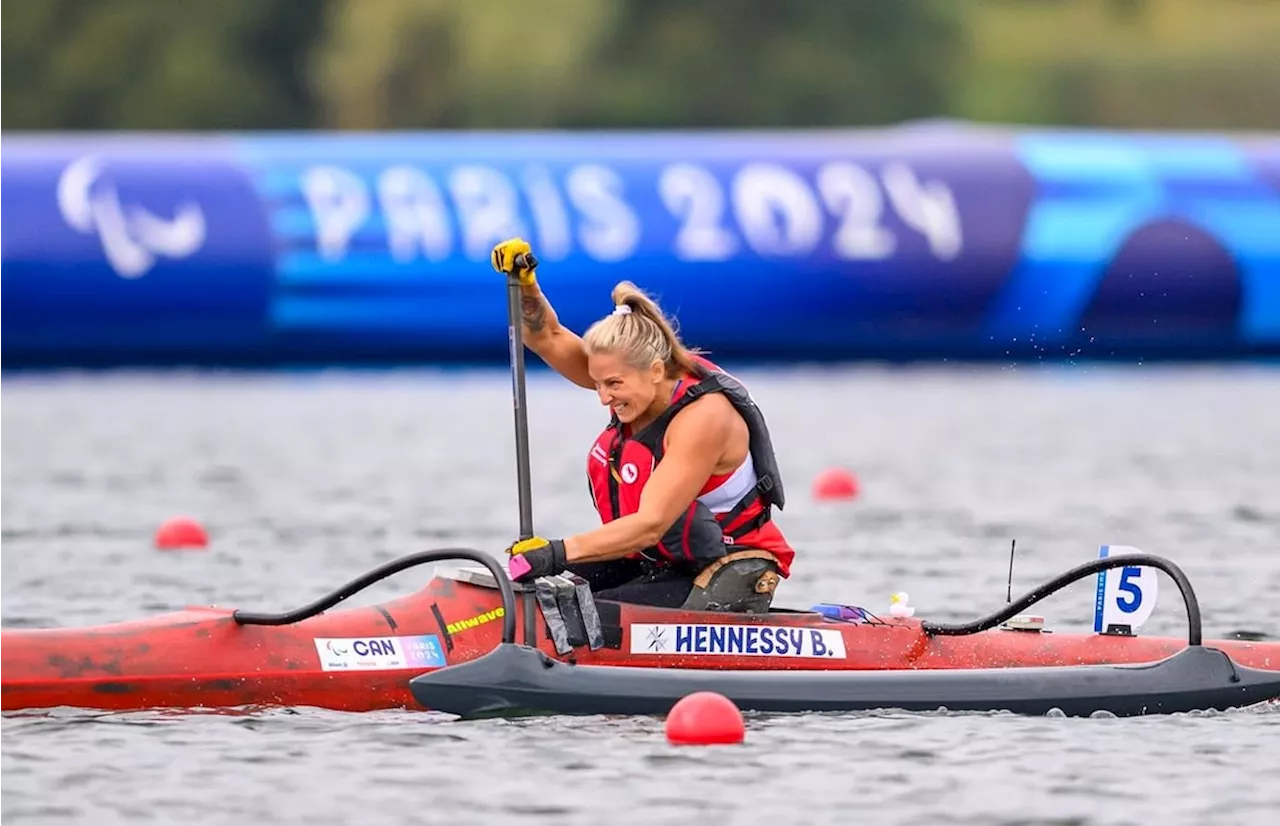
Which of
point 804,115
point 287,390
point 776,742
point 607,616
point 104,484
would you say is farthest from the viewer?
point 804,115

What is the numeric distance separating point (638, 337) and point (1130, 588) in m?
2.04

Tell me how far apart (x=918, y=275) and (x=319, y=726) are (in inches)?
635

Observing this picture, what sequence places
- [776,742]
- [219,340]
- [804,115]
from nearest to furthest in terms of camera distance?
[776,742] → [219,340] → [804,115]

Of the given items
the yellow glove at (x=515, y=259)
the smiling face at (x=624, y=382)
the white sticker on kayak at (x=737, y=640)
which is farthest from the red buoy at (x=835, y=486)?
the smiling face at (x=624, y=382)

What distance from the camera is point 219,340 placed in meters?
23.7

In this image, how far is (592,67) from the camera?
47.1m

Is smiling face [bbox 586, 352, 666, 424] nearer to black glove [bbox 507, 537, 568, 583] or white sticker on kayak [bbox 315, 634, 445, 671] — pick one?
black glove [bbox 507, 537, 568, 583]

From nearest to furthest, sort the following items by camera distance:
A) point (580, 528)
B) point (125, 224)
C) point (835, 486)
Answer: point (580, 528) < point (835, 486) < point (125, 224)

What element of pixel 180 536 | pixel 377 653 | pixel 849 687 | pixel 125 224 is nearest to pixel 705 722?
pixel 849 687

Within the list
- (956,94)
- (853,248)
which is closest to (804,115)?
(956,94)

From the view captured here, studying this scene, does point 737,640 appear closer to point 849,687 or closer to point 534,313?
point 849,687

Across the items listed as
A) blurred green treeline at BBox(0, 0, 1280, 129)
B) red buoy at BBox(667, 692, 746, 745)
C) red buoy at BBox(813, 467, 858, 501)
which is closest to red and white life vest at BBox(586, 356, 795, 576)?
red buoy at BBox(667, 692, 746, 745)

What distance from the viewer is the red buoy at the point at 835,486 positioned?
16875 millimetres

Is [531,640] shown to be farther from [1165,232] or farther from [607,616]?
[1165,232]
